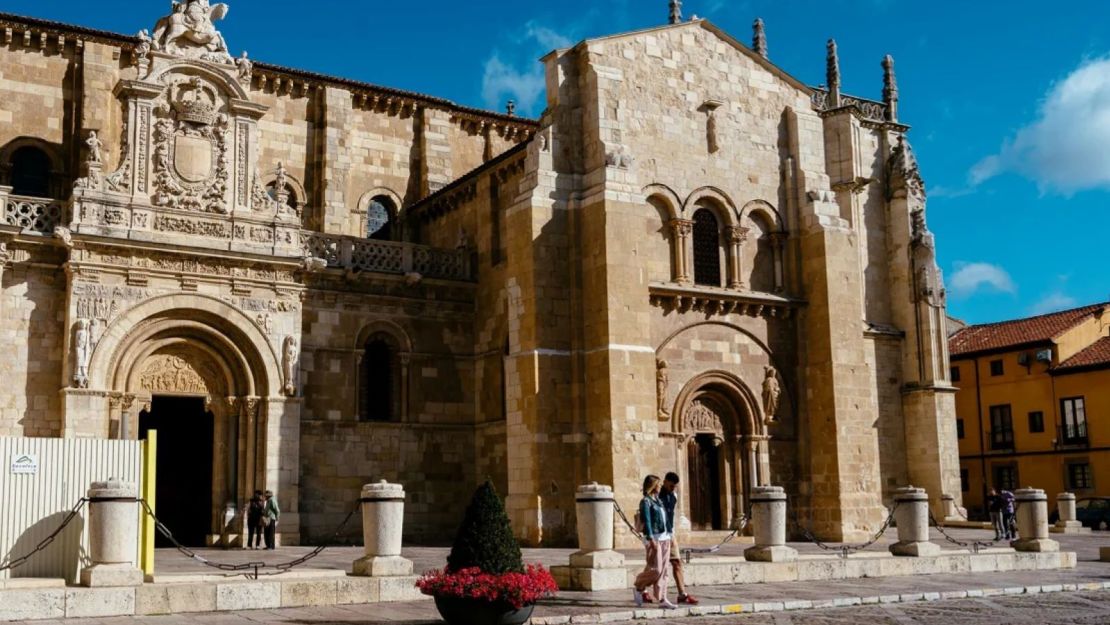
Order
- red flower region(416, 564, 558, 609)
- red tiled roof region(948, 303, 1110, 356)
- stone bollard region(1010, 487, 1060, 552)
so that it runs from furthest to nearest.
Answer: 1. red tiled roof region(948, 303, 1110, 356)
2. stone bollard region(1010, 487, 1060, 552)
3. red flower region(416, 564, 558, 609)

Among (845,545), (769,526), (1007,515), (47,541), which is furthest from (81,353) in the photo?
(1007,515)

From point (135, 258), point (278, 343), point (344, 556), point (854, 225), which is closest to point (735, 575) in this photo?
point (344, 556)

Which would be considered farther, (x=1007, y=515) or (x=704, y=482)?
(x=1007, y=515)

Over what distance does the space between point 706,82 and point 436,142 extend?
877 centimetres

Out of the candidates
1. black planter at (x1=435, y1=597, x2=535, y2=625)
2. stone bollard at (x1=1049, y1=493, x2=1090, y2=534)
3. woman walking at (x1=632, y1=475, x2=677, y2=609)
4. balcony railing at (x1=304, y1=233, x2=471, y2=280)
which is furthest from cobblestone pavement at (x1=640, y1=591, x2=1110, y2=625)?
stone bollard at (x1=1049, y1=493, x2=1090, y2=534)

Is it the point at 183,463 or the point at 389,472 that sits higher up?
the point at 183,463

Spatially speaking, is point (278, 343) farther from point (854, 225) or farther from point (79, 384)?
point (854, 225)

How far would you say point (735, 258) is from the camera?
94.2 ft

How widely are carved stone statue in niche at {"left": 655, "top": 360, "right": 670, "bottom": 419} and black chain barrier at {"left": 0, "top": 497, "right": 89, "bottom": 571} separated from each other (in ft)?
47.1

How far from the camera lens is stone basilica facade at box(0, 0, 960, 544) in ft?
81.2

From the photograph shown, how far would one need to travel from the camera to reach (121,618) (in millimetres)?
13484

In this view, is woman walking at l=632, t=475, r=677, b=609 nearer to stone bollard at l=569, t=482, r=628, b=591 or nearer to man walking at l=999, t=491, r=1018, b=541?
stone bollard at l=569, t=482, r=628, b=591

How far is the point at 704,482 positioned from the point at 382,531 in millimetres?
13240

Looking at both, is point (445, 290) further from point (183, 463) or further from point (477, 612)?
point (477, 612)
